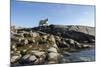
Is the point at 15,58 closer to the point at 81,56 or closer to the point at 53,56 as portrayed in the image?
the point at 53,56

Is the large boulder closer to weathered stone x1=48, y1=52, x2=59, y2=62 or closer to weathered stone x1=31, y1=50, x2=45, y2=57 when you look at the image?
weathered stone x1=31, y1=50, x2=45, y2=57

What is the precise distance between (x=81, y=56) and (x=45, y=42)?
0.54 m

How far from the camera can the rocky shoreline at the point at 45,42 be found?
252 centimetres

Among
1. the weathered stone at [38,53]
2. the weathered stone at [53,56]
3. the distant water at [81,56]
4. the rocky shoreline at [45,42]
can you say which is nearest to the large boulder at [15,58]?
the rocky shoreline at [45,42]

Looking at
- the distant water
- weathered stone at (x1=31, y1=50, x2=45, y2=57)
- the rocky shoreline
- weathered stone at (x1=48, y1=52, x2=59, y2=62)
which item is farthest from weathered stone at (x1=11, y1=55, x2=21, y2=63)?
the distant water

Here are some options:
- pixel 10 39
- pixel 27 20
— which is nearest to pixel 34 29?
pixel 27 20

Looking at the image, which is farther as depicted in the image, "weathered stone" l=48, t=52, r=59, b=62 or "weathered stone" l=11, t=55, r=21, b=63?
"weathered stone" l=48, t=52, r=59, b=62

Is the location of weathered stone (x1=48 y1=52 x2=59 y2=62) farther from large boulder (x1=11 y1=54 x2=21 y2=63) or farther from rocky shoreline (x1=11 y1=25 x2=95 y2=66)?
large boulder (x1=11 y1=54 x2=21 y2=63)

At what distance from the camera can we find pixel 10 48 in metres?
2.48

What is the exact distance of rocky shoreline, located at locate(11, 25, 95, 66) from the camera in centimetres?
252

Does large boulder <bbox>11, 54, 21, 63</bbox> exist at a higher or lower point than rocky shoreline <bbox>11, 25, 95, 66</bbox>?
lower

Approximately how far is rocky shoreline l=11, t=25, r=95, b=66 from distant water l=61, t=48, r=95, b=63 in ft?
0.18

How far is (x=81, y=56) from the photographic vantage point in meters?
2.78
